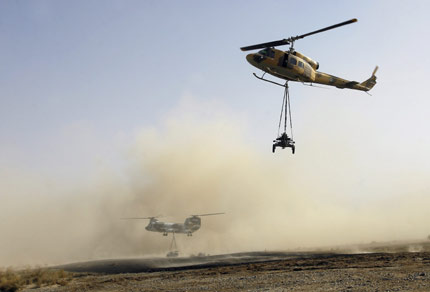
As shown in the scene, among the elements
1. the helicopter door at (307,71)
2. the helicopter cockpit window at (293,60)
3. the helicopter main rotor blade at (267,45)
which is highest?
the helicopter main rotor blade at (267,45)

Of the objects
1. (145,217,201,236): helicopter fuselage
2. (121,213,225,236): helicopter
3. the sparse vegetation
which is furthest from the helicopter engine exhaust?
(145,217,201,236): helicopter fuselage

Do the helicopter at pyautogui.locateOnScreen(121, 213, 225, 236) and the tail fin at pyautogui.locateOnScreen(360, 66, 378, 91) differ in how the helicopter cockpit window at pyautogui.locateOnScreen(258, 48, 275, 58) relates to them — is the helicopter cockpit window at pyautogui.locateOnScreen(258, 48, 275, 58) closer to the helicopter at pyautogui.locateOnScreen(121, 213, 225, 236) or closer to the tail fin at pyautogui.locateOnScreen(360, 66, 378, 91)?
the tail fin at pyautogui.locateOnScreen(360, 66, 378, 91)

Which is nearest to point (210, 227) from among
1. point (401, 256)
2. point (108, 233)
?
point (108, 233)

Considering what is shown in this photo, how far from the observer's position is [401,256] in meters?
39.8

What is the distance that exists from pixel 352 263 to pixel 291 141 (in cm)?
1135

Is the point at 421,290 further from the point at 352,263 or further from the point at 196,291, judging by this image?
the point at 352,263

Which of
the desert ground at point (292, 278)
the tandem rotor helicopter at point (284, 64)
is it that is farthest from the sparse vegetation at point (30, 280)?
the tandem rotor helicopter at point (284, 64)

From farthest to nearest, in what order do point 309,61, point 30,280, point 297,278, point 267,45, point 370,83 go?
point 370,83 → point 309,61 → point 30,280 → point 267,45 → point 297,278

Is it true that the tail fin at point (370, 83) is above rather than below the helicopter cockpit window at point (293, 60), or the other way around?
above

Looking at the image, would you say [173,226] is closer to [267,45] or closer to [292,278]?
[267,45]

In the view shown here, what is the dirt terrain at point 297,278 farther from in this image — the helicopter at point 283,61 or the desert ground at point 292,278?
the helicopter at point 283,61

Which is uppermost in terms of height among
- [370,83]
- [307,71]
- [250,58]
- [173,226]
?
[370,83]

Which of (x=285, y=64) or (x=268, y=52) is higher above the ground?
(x=268, y=52)

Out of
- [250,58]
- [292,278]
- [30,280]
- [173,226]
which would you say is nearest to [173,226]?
[173,226]
